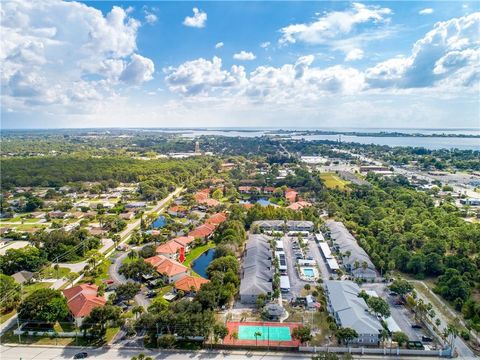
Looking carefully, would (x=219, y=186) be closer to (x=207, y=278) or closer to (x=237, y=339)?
(x=207, y=278)

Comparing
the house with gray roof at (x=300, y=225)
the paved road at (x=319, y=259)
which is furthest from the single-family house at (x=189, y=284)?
the house with gray roof at (x=300, y=225)

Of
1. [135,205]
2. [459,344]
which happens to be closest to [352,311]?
[459,344]

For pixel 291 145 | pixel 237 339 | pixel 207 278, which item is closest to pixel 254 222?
pixel 207 278

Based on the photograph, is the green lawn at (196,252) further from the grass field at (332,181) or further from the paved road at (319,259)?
the grass field at (332,181)

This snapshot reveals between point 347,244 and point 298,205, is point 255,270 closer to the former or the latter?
point 347,244

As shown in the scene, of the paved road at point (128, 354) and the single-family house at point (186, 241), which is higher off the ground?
the single-family house at point (186, 241)

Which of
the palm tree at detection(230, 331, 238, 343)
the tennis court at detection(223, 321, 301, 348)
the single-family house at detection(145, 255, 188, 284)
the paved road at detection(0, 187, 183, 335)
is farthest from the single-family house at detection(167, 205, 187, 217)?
the palm tree at detection(230, 331, 238, 343)

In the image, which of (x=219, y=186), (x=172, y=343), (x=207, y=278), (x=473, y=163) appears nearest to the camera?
(x=172, y=343)
